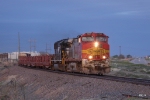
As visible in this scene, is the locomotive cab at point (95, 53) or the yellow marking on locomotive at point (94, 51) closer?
the locomotive cab at point (95, 53)

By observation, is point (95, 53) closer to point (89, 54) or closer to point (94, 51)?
point (94, 51)

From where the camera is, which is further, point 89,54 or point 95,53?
point 95,53

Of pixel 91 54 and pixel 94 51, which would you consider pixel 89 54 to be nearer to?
pixel 91 54

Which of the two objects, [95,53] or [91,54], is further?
[95,53]

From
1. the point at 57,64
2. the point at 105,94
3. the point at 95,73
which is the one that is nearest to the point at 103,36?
the point at 95,73

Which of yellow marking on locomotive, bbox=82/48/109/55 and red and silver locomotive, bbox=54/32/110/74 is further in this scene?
yellow marking on locomotive, bbox=82/48/109/55

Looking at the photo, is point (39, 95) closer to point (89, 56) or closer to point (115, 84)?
Answer: point (115, 84)

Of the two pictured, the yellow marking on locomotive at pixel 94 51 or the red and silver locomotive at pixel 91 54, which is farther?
the yellow marking on locomotive at pixel 94 51

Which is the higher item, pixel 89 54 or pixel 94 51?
pixel 94 51

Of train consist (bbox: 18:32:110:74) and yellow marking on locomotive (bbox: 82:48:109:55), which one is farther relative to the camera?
yellow marking on locomotive (bbox: 82:48:109:55)

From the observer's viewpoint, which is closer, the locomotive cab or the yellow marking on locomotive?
the locomotive cab

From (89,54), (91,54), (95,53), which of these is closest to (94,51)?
(95,53)

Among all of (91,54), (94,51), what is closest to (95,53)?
(94,51)

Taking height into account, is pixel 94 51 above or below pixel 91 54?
above
